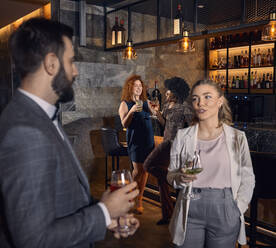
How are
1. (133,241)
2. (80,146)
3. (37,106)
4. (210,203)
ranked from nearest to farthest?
(37,106)
(210,203)
(133,241)
(80,146)

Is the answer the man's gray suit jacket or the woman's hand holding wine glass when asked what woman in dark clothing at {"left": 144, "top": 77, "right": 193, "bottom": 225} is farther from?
the man's gray suit jacket

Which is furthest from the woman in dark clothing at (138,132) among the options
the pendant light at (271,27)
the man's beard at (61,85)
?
the man's beard at (61,85)

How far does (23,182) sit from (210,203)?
114 centimetres

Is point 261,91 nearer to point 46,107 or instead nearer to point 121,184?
point 121,184

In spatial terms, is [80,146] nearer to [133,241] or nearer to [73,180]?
[133,241]

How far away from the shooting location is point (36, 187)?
0.79 meters

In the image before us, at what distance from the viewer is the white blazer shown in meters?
1.68

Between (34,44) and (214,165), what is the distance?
1.20 metres

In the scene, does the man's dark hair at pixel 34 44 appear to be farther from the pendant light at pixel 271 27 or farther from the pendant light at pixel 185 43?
the pendant light at pixel 185 43

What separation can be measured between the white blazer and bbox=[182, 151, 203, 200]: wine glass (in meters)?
0.03

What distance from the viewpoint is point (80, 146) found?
5285 millimetres

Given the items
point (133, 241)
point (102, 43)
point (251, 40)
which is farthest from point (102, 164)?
point (251, 40)

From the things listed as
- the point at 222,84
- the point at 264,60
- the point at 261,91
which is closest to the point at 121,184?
the point at 261,91

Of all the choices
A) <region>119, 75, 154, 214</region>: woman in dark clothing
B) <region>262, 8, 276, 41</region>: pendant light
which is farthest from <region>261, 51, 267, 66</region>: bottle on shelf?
<region>119, 75, 154, 214</region>: woman in dark clothing
